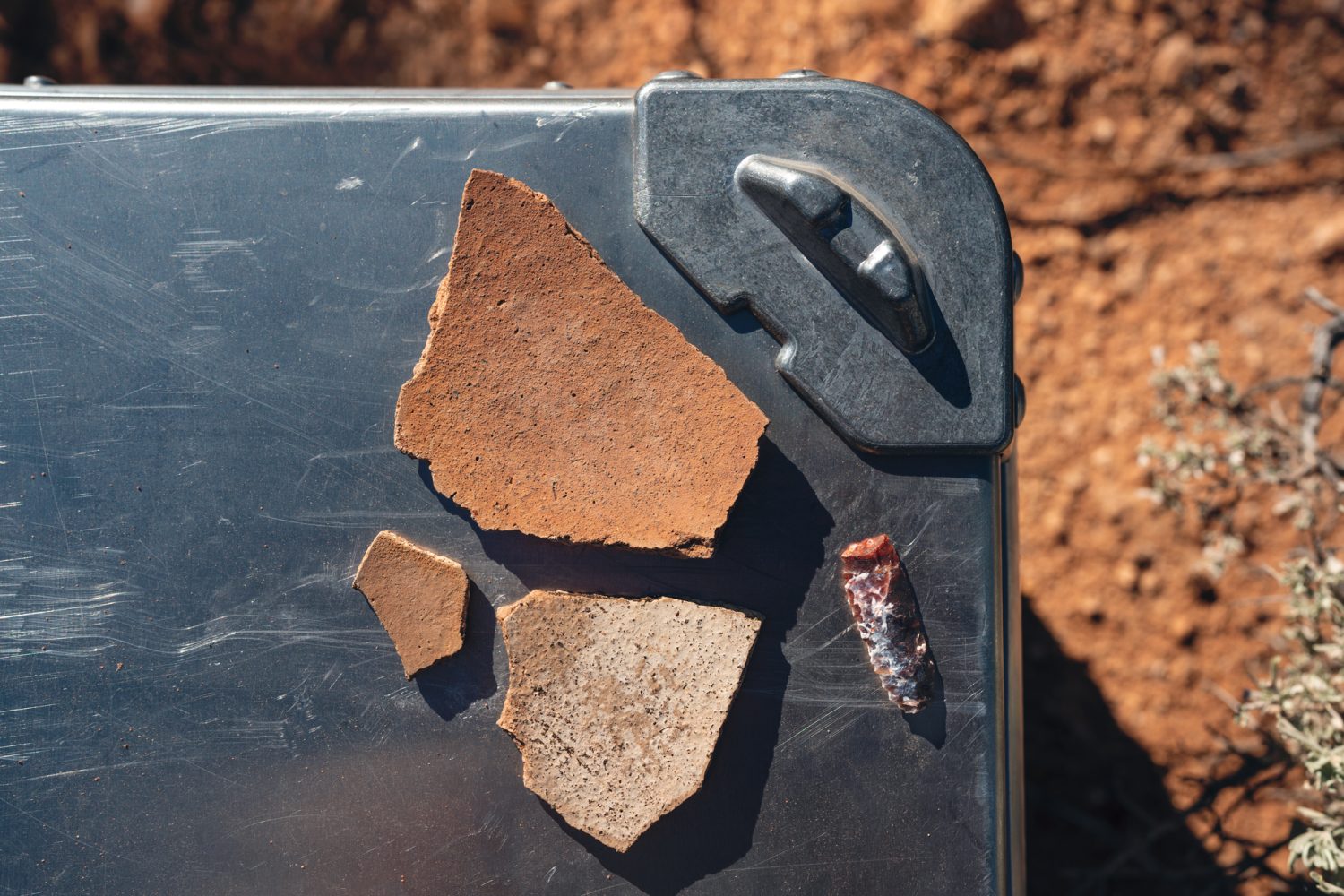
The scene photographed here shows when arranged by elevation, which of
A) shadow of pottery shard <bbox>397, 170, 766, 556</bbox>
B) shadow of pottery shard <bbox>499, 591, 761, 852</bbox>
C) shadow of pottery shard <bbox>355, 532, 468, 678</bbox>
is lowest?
shadow of pottery shard <bbox>499, 591, 761, 852</bbox>

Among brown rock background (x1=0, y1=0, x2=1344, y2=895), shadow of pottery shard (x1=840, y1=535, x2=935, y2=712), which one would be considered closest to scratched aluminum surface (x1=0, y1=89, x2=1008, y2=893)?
shadow of pottery shard (x1=840, y1=535, x2=935, y2=712)

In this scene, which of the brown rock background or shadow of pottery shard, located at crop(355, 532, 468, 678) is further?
the brown rock background

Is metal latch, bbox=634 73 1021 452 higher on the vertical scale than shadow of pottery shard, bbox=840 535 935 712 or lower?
higher

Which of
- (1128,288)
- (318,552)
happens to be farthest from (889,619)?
(1128,288)

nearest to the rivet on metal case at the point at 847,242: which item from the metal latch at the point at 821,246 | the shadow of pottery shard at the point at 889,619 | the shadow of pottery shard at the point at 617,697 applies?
the metal latch at the point at 821,246

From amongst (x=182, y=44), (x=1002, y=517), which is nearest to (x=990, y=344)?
(x=1002, y=517)

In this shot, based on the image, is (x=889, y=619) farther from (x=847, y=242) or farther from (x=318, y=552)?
(x=318, y=552)

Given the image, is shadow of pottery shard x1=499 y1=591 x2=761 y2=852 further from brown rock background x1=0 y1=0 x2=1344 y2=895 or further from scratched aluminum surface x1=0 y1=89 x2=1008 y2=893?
brown rock background x1=0 y1=0 x2=1344 y2=895
